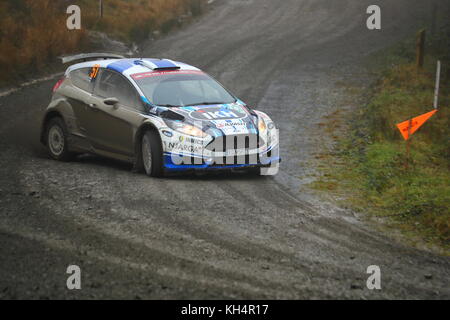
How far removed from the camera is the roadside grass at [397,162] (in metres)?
8.83

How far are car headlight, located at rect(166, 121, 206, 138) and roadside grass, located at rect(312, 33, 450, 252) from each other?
1.98 m

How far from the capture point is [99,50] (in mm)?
22125

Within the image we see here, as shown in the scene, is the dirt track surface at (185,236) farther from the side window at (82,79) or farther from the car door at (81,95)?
the side window at (82,79)

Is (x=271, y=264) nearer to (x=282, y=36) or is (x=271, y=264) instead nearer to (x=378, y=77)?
(x=378, y=77)

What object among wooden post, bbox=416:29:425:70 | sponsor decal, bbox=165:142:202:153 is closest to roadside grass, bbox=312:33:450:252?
wooden post, bbox=416:29:425:70

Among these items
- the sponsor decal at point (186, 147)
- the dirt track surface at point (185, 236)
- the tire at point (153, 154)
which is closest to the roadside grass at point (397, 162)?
the dirt track surface at point (185, 236)

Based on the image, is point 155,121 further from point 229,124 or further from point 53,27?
point 53,27

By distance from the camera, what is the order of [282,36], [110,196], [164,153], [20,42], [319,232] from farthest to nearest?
[282,36] < [20,42] < [164,153] < [110,196] < [319,232]

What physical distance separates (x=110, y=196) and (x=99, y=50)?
14.0 meters

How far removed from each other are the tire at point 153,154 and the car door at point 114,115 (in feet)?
1.10

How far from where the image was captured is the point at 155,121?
10180 millimetres

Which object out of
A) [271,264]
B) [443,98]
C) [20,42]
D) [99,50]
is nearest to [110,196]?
[271,264]

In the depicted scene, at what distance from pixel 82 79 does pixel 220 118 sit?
9.58 ft

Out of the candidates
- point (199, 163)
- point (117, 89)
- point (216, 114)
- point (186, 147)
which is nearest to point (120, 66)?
point (117, 89)
